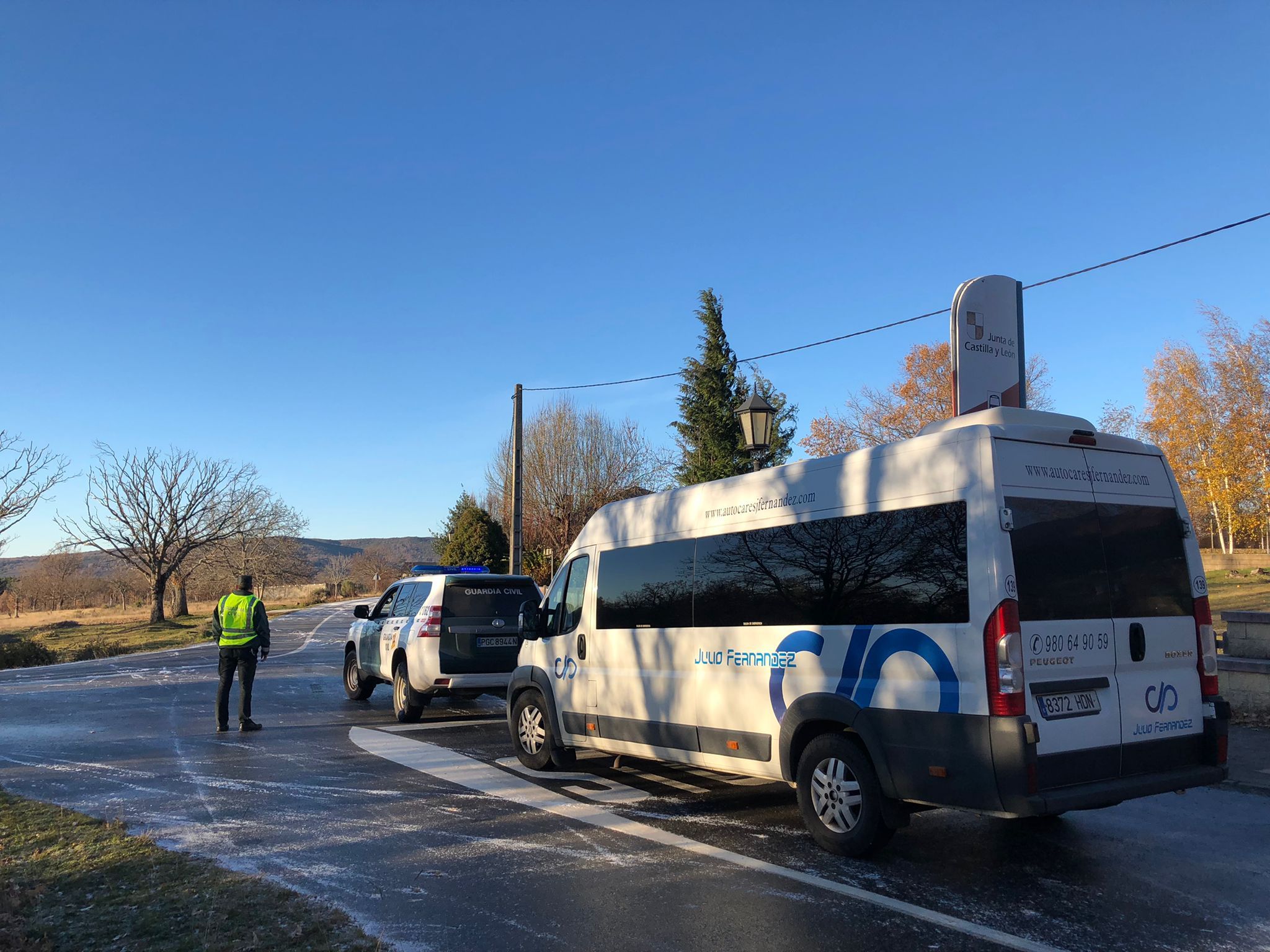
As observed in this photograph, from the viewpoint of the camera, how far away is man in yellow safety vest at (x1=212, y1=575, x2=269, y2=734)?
11039 mm

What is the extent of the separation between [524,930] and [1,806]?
480 cm

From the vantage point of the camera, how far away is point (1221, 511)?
1655 inches

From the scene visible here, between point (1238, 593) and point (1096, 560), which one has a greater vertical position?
point (1096, 560)

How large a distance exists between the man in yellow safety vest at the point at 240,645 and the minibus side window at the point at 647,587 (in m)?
5.22

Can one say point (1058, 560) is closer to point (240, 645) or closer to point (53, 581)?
point (240, 645)

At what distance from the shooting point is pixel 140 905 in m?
4.59

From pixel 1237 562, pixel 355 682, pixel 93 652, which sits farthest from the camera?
pixel 1237 562

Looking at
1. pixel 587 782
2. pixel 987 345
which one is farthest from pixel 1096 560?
pixel 987 345

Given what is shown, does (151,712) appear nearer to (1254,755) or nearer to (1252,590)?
(1254,755)

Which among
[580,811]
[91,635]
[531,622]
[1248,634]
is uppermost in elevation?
[531,622]

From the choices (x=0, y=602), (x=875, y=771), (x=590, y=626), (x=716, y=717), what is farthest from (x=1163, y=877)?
(x=0, y=602)

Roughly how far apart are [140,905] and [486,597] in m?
7.33

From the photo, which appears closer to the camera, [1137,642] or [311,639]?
[1137,642]

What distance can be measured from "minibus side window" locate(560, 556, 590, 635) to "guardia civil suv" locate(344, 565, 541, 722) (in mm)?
2674
